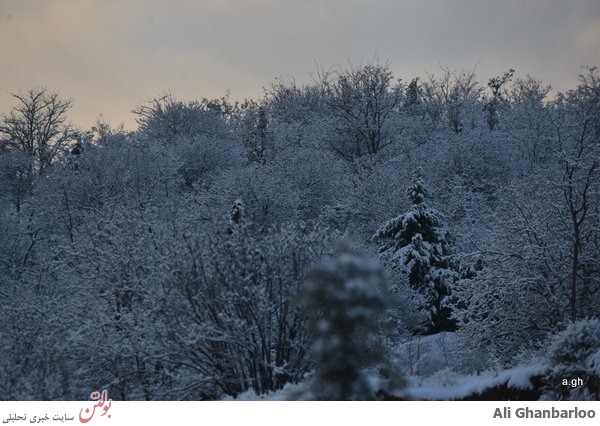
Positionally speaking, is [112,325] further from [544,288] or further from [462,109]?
[462,109]

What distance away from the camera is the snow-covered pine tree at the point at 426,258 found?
72.3 feet

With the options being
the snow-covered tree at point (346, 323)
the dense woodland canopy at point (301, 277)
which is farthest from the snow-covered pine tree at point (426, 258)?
the snow-covered tree at point (346, 323)

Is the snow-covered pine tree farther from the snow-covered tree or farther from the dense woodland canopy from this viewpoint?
the snow-covered tree

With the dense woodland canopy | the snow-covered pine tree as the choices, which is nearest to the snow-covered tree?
the dense woodland canopy

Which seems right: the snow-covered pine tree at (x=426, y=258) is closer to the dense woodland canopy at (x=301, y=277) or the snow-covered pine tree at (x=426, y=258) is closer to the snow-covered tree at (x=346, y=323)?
the dense woodland canopy at (x=301, y=277)

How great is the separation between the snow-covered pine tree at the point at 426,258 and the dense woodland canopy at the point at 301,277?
8 centimetres

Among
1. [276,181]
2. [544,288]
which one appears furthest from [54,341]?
[276,181]

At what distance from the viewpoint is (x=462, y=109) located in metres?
54.5

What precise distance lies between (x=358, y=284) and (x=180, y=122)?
44283 millimetres

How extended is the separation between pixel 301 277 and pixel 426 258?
10746mm

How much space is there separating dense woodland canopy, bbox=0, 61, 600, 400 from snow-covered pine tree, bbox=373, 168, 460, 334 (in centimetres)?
8

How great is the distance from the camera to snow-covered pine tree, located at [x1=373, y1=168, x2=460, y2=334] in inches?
867

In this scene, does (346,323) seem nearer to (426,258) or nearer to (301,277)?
(301,277)

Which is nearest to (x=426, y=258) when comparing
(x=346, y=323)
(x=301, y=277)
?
(x=301, y=277)
